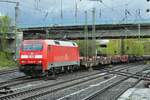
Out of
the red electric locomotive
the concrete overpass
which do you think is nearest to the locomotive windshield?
the red electric locomotive

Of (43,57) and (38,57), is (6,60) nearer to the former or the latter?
(38,57)

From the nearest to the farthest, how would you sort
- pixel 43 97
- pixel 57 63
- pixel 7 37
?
pixel 43 97 < pixel 57 63 < pixel 7 37

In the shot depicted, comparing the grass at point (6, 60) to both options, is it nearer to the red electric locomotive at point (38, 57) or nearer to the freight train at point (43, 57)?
the freight train at point (43, 57)

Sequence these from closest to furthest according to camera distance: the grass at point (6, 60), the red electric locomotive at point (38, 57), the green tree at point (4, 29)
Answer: the red electric locomotive at point (38, 57)
the grass at point (6, 60)
the green tree at point (4, 29)

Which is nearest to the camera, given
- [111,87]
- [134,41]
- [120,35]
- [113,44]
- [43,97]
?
[43,97]

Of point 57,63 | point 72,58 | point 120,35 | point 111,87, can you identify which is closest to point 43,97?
point 111,87

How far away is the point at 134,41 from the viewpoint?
131 meters

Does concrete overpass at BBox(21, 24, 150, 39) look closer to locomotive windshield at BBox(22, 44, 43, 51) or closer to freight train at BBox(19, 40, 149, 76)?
freight train at BBox(19, 40, 149, 76)

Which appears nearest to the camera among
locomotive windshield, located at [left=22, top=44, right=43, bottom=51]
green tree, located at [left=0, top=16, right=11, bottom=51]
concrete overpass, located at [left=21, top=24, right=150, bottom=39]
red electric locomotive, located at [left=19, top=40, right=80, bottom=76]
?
red electric locomotive, located at [left=19, top=40, right=80, bottom=76]

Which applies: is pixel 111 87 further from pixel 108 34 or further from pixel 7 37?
pixel 108 34

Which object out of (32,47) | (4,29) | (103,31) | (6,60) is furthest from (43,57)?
(103,31)

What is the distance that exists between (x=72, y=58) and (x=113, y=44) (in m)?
98.6

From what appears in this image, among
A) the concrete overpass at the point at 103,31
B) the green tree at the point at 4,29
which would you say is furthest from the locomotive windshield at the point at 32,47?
the concrete overpass at the point at 103,31

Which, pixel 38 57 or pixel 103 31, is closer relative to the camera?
pixel 38 57
